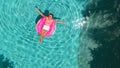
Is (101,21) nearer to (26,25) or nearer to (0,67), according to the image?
(26,25)

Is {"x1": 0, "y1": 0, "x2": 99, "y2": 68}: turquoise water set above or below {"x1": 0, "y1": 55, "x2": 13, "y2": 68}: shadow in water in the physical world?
above

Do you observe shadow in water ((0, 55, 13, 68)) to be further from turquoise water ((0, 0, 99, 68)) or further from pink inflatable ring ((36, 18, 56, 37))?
pink inflatable ring ((36, 18, 56, 37))

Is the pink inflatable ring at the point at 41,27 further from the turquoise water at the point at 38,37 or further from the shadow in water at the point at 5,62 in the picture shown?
the shadow in water at the point at 5,62

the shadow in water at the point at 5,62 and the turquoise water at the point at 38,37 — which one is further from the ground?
the turquoise water at the point at 38,37

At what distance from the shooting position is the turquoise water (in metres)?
7.77

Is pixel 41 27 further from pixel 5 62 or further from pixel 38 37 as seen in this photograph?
pixel 5 62

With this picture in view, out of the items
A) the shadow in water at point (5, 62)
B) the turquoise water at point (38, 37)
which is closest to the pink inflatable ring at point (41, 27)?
the turquoise water at point (38, 37)

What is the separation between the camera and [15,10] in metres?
7.83

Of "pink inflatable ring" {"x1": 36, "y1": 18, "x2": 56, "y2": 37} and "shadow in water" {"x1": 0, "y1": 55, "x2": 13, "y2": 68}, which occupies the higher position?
"pink inflatable ring" {"x1": 36, "y1": 18, "x2": 56, "y2": 37}

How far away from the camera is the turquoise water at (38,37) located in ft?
25.5

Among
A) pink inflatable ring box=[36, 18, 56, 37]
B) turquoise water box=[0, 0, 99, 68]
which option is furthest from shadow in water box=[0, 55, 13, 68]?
pink inflatable ring box=[36, 18, 56, 37]

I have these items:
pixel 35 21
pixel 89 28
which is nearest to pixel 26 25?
pixel 35 21

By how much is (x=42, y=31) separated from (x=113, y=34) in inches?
69.2

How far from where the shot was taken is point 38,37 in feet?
25.5
